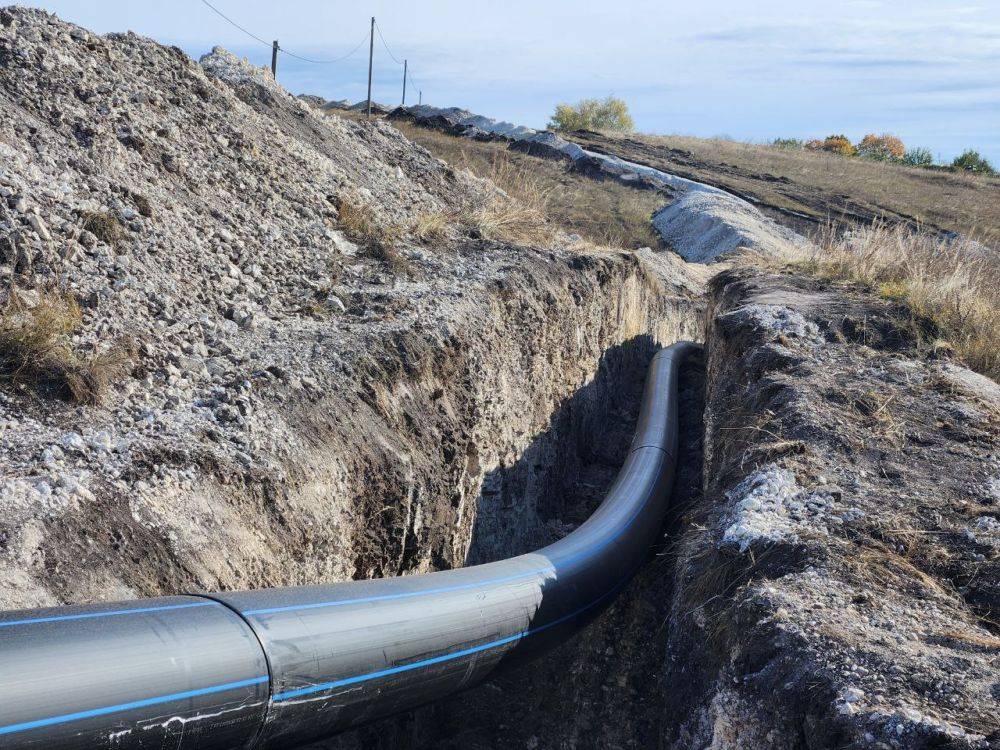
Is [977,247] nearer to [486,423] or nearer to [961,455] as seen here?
[961,455]

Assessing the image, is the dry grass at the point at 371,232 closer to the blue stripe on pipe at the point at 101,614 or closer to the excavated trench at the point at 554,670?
the excavated trench at the point at 554,670

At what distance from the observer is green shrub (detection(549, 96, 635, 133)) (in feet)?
187

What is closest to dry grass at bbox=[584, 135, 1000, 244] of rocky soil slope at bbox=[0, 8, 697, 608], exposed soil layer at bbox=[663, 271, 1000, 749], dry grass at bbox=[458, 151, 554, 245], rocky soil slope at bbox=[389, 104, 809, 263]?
rocky soil slope at bbox=[389, 104, 809, 263]

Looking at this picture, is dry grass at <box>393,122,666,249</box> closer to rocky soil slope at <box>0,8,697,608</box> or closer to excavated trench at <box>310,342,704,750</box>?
rocky soil slope at <box>0,8,697,608</box>

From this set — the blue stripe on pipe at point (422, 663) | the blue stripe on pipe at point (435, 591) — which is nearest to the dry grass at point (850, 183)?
the blue stripe on pipe at point (435, 591)

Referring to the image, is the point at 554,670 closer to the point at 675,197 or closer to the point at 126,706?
the point at 126,706

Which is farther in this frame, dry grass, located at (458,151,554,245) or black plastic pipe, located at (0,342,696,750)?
dry grass, located at (458,151,554,245)

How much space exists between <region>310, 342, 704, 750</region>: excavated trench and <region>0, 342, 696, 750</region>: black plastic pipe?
1.02m

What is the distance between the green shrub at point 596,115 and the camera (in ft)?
187

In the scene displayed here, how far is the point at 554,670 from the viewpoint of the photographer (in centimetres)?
585

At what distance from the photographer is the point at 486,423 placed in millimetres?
6914

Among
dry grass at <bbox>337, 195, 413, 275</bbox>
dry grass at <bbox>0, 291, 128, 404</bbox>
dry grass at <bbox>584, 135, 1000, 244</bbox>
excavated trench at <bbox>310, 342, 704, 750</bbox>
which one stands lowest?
excavated trench at <bbox>310, 342, 704, 750</bbox>

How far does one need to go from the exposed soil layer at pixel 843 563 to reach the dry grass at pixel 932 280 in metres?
0.94

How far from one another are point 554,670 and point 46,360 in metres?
3.91
